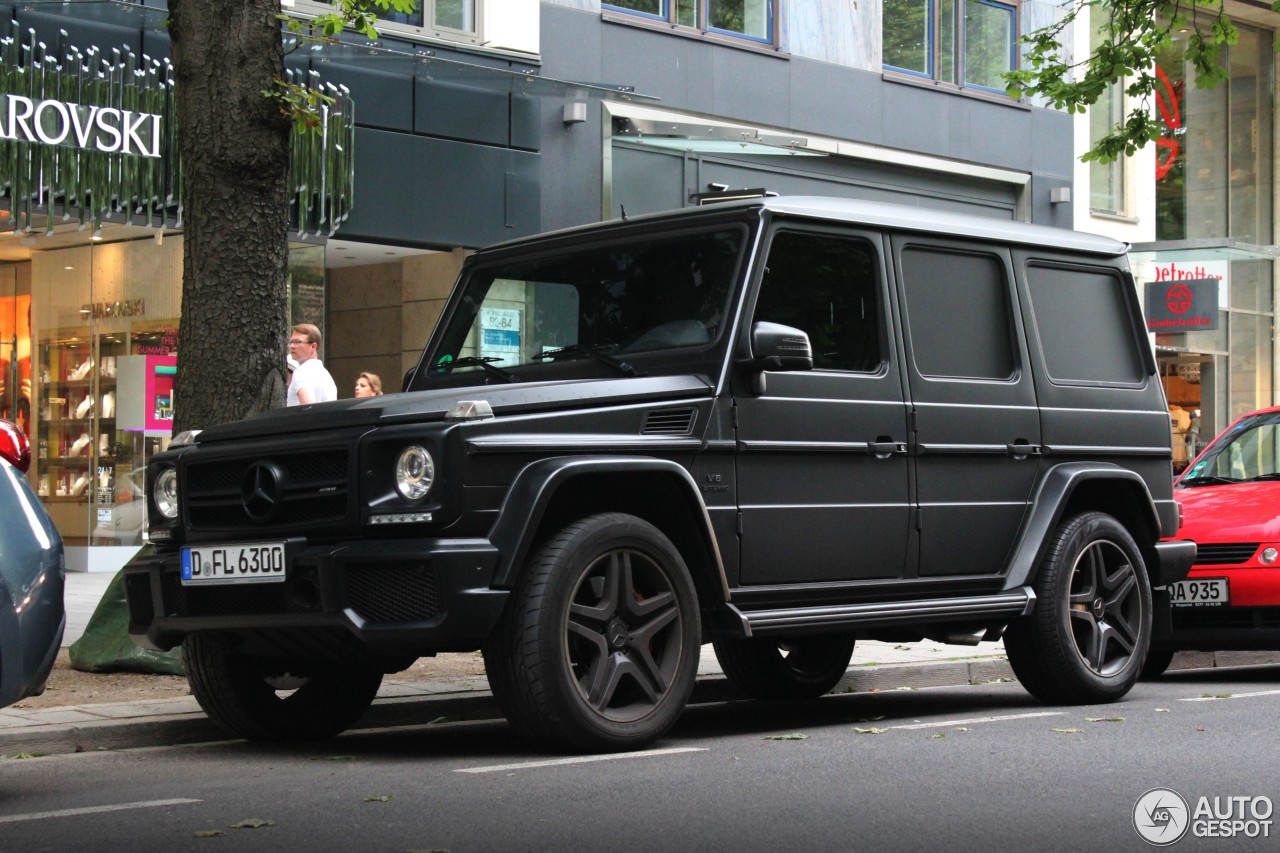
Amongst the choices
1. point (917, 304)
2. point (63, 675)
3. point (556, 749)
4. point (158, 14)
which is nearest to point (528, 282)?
point (917, 304)

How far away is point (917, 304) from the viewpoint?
8242mm

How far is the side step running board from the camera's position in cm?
721

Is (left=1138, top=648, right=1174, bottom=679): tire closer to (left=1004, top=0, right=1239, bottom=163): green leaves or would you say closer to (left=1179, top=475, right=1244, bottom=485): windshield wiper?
(left=1179, top=475, right=1244, bottom=485): windshield wiper

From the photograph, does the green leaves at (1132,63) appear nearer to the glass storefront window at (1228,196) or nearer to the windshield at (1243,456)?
the windshield at (1243,456)

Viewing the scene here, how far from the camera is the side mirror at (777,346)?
7.20 metres

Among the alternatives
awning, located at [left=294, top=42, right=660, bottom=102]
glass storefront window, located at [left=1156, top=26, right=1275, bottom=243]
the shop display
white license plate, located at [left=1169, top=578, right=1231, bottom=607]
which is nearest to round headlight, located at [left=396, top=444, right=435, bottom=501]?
white license plate, located at [left=1169, top=578, right=1231, bottom=607]

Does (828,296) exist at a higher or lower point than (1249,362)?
lower

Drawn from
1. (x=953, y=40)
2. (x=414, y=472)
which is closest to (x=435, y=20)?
(x=953, y=40)

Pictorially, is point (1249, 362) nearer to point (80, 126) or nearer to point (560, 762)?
point (80, 126)

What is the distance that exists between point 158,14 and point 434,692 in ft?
30.4

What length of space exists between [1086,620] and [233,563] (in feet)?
13.6

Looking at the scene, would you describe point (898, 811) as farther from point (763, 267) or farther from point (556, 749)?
point (763, 267)

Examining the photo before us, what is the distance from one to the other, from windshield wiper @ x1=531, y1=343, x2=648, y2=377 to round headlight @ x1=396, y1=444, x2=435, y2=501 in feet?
3.97

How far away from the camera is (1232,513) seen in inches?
410
